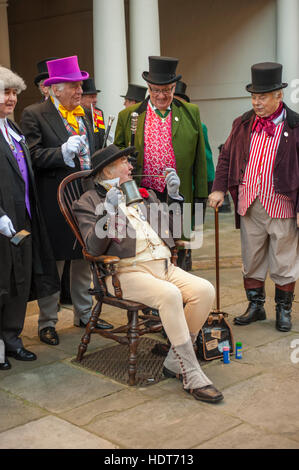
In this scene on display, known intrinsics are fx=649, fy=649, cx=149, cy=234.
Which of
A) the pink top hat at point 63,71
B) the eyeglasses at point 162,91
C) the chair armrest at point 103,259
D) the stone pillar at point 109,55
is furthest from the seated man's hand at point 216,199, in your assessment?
the stone pillar at point 109,55

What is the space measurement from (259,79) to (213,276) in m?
2.39

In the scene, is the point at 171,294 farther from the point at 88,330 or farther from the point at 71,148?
the point at 71,148

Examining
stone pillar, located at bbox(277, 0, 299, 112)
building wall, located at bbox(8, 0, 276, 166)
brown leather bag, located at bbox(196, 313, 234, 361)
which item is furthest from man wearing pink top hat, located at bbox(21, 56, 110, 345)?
building wall, located at bbox(8, 0, 276, 166)

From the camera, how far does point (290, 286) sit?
192 inches

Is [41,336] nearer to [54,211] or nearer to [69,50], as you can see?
[54,211]

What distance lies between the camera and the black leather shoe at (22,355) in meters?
4.25

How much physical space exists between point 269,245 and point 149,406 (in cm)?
188

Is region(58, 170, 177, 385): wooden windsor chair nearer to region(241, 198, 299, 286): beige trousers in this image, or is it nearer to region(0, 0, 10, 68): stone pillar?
region(241, 198, 299, 286): beige trousers

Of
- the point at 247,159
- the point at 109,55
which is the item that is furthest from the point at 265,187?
the point at 109,55

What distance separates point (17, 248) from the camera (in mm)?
4098

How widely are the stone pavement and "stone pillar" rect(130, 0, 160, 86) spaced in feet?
16.3

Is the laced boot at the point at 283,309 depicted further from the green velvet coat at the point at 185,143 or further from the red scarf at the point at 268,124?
the red scarf at the point at 268,124

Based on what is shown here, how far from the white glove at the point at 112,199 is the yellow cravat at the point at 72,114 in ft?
3.48

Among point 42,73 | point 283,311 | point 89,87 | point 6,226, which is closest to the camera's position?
point 6,226
